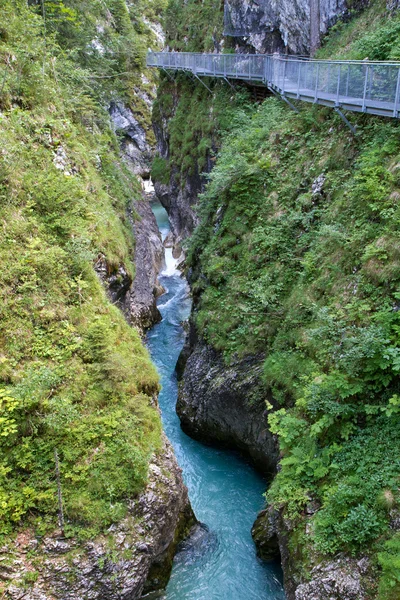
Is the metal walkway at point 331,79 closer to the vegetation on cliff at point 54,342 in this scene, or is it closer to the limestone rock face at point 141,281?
the vegetation on cliff at point 54,342

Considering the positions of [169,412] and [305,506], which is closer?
[305,506]

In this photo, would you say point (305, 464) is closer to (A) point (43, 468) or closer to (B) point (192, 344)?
(A) point (43, 468)

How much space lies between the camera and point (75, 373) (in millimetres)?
8438

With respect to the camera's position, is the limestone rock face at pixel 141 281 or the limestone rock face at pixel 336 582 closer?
the limestone rock face at pixel 336 582

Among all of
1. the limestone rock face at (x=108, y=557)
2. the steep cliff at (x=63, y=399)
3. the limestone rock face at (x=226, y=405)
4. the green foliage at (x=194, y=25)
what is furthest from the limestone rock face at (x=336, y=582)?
the green foliage at (x=194, y=25)

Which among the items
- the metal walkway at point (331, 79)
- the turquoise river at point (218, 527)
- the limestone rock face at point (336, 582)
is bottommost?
the turquoise river at point (218, 527)

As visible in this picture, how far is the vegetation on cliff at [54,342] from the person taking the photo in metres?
7.41

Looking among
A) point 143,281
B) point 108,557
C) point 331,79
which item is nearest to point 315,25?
point 331,79

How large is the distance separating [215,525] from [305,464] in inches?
175

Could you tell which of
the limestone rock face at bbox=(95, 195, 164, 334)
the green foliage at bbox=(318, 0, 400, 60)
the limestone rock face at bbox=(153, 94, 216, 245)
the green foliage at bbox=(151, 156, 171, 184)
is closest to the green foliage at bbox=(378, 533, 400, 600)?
the limestone rock face at bbox=(95, 195, 164, 334)

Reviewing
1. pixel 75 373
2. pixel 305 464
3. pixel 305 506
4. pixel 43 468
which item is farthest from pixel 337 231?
pixel 43 468

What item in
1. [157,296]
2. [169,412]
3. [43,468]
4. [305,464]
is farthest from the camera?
[157,296]

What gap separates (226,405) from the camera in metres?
12.6

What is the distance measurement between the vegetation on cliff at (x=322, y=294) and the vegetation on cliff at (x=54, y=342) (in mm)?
3308
